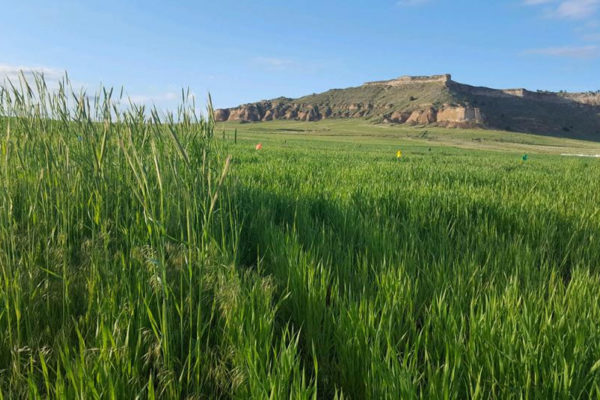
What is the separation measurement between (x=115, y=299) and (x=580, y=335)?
5.15ft

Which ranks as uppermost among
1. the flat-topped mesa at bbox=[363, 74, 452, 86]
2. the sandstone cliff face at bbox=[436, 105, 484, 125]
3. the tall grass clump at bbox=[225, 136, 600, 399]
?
the flat-topped mesa at bbox=[363, 74, 452, 86]

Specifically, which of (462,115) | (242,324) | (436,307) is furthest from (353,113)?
(242,324)

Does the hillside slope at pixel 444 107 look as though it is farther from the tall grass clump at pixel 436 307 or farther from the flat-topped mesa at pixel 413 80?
the tall grass clump at pixel 436 307

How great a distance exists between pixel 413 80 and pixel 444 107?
128ft

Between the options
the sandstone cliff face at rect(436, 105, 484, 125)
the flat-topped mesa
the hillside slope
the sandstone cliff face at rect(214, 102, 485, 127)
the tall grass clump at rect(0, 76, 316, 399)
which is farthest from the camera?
the flat-topped mesa

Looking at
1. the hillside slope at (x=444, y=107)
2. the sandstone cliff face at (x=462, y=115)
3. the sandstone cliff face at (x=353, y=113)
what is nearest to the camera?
the sandstone cliff face at (x=462, y=115)

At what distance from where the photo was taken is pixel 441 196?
3.86 meters

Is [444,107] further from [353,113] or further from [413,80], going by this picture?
[413,80]

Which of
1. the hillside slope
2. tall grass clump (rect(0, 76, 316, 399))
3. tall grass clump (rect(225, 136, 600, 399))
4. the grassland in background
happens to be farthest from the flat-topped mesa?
tall grass clump (rect(0, 76, 316, 399))

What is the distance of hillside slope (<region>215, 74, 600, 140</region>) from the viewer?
10506cm

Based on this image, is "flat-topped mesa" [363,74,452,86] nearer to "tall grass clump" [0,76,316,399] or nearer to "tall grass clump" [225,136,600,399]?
"tall grass clump" [225,136,600,399]

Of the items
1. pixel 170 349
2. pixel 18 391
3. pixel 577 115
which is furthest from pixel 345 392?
pixel 577 115

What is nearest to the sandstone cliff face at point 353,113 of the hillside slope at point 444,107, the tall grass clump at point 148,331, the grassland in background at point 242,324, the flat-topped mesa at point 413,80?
the hillside slope at point 444,107

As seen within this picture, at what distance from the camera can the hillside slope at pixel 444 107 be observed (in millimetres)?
105062
